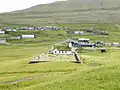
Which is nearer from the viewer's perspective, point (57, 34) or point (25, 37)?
point (25, 37)

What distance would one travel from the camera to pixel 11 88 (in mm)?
40812

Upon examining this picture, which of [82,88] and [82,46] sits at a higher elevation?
[82,88]

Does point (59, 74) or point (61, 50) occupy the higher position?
point (59, 74)

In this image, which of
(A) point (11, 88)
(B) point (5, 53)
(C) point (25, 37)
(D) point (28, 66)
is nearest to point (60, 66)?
(D) point (28, 66)

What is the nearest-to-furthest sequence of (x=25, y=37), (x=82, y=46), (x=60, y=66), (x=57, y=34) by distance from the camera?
(x=60, y=66), (x=82, y=46), (x=25, y=37), (x=57, y=34)

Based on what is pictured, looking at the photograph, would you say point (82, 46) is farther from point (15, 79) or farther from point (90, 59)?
point (15, 79)

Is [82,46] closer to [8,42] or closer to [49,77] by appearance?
[8,42]

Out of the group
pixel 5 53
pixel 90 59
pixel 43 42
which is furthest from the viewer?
pixel 43 42

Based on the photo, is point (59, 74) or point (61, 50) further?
point (61, 50)

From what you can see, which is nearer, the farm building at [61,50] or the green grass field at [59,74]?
the green grass field at [59,74]

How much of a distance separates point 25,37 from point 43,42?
48.6ft

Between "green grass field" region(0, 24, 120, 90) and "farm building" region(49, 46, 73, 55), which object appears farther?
"farm building" region(49, 46, 73, 55)

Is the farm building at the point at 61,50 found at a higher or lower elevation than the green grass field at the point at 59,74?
lower

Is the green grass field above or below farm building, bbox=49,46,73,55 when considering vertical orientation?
above
